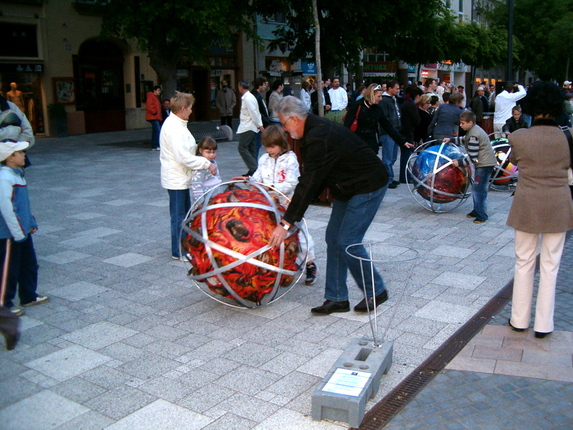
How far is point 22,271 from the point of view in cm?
582

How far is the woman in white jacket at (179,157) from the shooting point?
6785 mm

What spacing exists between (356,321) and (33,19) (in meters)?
19.9

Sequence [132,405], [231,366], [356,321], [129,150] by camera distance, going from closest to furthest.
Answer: [132,405], [231,366], [356,321], [129,150]

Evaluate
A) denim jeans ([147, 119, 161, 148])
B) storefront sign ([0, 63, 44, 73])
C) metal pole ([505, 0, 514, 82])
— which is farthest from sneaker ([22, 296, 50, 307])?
storefront sign ([0, 63, 44, 73])

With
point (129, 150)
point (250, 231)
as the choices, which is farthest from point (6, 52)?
point (250, 231)

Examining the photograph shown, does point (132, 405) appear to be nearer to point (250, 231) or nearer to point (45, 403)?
point (45, 403)

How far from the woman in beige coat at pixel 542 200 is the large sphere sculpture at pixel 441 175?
4.27 meters

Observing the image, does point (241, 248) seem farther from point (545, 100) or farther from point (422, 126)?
point (422, 126)

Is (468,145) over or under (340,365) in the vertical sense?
over

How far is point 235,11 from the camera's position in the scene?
20.2m

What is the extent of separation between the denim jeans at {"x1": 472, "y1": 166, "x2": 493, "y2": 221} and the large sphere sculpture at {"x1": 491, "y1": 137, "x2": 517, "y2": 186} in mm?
2413

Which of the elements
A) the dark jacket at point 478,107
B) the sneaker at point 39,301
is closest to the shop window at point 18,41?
the dark jacket at point 478,107

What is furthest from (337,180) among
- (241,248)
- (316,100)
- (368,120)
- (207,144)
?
(316,100)

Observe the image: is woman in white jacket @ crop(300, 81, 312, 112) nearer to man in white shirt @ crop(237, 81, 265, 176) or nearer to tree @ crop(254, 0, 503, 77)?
tree @ crop(254, 0, 503, 77)
